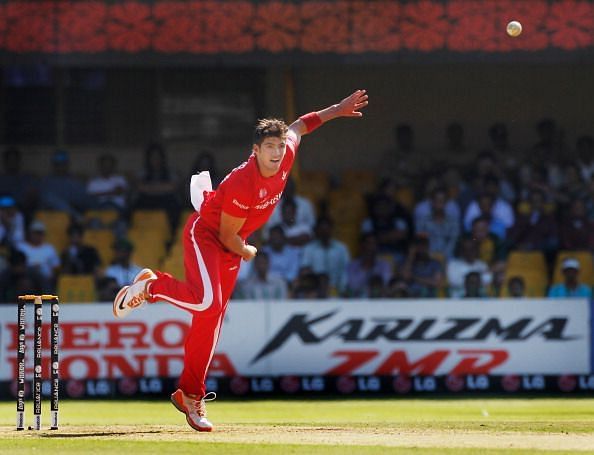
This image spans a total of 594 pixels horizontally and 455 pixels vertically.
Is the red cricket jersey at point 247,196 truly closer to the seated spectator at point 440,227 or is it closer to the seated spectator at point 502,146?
the seated spectator at point 440,227

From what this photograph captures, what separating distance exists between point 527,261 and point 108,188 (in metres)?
5.47

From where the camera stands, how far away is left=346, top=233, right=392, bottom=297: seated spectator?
50.8 feet

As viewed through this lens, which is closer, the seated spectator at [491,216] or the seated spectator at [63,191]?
the seated spectator at [491,216]

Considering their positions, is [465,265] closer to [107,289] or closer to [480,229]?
[480,229]

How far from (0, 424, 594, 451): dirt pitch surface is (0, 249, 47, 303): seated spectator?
588 cm

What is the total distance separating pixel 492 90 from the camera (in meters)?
19.1

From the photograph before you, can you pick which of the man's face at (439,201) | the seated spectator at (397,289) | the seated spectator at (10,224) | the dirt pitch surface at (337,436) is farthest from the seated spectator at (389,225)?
the dirt pitch surface at (337,436)

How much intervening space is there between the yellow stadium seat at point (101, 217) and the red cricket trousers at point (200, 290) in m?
8.18

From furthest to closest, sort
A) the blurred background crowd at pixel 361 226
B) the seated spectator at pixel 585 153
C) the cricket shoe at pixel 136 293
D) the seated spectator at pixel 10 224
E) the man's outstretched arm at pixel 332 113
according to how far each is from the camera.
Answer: the seated spectator at pixel 585 153 < the seated spectator at pixel 10 224 < the blurred background crowd at pixel 361 226 < the man's outstretched arm at pixel 332 113 < the cricket shoe at pixel 136 293

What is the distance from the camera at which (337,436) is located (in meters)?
8.45

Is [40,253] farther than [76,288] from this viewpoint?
Yes

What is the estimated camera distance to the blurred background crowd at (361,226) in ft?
49.5

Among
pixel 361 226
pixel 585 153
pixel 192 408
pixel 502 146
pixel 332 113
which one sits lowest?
pixel 192 408

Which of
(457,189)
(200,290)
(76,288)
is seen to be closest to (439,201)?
(457,189)
